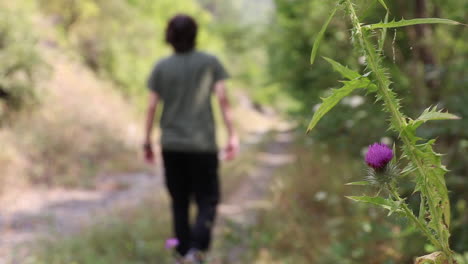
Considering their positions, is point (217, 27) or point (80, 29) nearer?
point (80, 29)

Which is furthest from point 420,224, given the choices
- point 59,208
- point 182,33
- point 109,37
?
point 109,37

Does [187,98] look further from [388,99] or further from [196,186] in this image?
[388,99]

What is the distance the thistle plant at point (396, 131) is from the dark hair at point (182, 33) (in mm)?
2538

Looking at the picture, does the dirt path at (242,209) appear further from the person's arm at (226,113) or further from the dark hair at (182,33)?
the dark hair at (182,33)

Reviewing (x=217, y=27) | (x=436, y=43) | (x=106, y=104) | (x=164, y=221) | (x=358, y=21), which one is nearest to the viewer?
(x=358, y=21)

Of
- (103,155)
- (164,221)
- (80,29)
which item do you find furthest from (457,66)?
(80,29)

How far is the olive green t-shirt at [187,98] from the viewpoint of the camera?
10.7 feet

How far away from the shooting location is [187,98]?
3.29 meters

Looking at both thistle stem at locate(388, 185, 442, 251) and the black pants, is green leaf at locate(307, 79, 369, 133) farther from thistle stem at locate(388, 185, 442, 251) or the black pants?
the black pants

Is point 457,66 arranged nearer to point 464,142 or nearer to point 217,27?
point 464,142

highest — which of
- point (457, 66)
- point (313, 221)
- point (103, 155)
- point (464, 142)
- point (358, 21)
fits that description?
point (358, 21)

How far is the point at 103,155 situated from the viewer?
9477 millimetres

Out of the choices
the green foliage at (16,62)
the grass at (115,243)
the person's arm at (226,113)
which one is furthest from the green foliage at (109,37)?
the person's arm at (226,113)

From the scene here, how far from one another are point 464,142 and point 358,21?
74.2 inches
